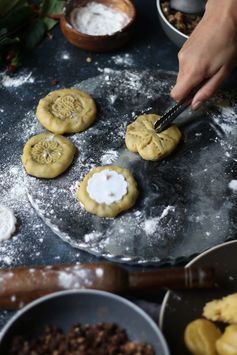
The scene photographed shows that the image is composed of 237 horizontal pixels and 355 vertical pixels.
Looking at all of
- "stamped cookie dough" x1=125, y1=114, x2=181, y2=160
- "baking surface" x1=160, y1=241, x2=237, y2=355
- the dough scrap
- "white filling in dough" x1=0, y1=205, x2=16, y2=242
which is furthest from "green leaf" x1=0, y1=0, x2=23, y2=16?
the dough scrap

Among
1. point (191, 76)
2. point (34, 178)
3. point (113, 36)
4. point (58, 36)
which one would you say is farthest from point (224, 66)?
point (58, 36)

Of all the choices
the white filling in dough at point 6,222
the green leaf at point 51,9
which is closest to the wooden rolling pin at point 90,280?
the white filling in dough at point 6,222

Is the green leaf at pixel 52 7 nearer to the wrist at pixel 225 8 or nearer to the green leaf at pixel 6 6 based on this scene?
the green leaf at pixel 6 6

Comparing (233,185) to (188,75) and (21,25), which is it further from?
(21,25)

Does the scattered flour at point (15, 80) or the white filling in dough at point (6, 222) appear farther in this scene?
the scattered flour at point (15, 80)

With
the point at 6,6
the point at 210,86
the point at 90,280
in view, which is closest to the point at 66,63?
the point at 6,6

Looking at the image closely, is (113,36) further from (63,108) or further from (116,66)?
(63,108)
